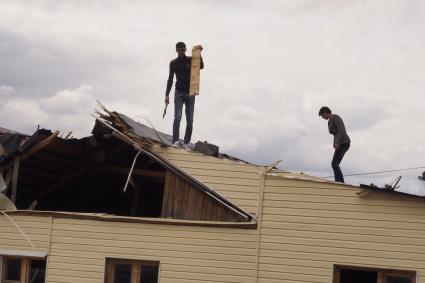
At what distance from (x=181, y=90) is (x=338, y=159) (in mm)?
4033

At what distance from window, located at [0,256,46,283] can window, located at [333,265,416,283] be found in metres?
6.53

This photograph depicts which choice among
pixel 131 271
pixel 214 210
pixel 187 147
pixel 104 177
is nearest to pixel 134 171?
pixel 187 147

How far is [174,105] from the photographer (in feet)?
52.6

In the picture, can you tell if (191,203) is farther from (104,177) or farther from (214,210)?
(104,177)

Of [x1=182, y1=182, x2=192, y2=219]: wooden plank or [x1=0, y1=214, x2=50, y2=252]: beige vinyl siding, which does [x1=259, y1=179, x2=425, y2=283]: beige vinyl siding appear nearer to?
[x1=182, y1=182, x2=192, y2=219]: wooden plank

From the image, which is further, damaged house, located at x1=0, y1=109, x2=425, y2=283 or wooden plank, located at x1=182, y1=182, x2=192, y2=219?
wooden plank, located at x1=182, y1=182, x2=192, y2=219

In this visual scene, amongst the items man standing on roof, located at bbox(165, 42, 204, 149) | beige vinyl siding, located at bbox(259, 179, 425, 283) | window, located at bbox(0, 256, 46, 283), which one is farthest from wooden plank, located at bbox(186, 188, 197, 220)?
window, located at bbox(0, 256, 46, 283)

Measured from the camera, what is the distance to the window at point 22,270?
15.1m

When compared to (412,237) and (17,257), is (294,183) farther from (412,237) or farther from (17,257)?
(17,257)

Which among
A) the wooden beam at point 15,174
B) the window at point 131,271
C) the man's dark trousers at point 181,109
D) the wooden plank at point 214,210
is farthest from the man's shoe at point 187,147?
the wooden beam at point 15,174

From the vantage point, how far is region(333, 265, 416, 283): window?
13.0 m

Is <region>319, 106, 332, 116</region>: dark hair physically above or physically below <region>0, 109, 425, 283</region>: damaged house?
above

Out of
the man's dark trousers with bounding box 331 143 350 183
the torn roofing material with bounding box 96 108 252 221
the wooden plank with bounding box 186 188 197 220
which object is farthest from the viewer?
the man's dark trousers with bounding box 331 143 350 183

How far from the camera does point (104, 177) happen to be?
58.8ft
